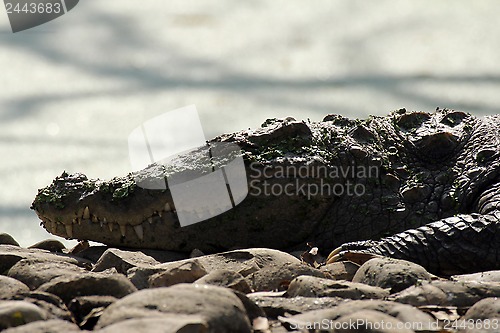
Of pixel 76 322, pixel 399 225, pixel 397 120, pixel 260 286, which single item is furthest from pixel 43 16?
pixel 76 322

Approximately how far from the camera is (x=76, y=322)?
2.40 m

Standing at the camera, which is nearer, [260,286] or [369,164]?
[260,286]

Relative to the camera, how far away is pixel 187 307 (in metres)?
2.16

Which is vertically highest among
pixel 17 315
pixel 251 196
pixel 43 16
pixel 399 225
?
pixel 43 16

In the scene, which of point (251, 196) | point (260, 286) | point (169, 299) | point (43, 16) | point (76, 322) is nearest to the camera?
point (169, 299)

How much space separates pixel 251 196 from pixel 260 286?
147 cm

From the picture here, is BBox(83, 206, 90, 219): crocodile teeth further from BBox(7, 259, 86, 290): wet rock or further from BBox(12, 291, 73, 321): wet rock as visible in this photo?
BBox(12, 291, 73, 321): wet rock

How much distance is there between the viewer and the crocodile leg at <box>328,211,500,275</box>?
4180 millimetres

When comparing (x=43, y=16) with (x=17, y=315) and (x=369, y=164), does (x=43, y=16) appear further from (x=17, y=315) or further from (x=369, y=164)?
(x=17, y=315)
